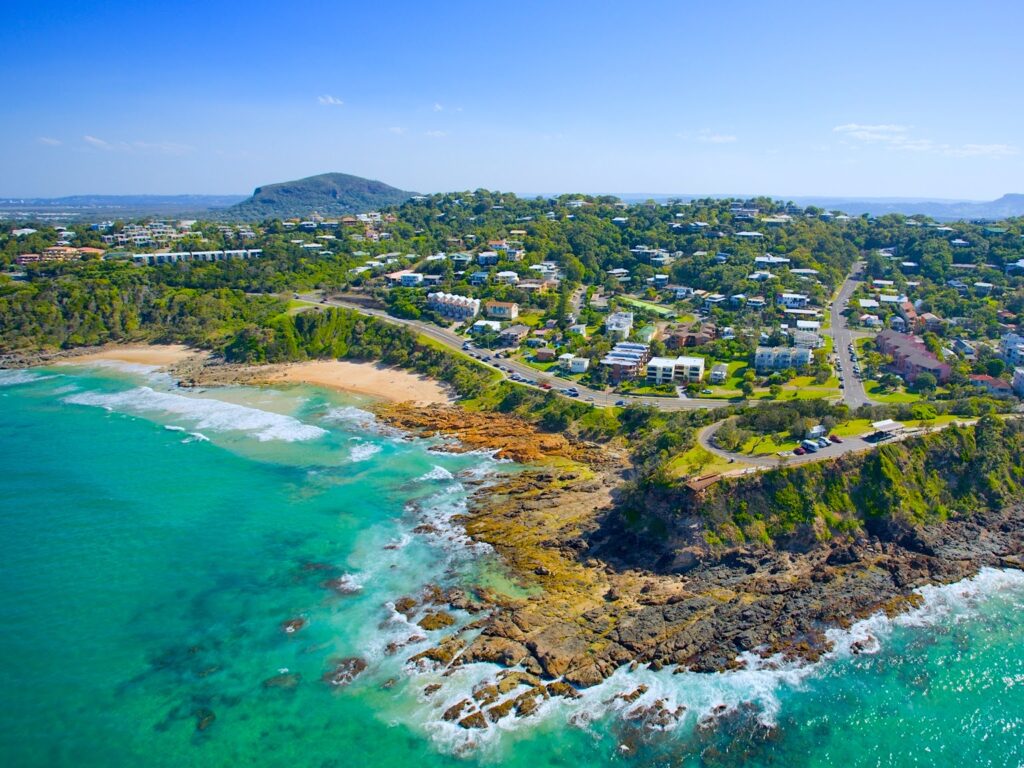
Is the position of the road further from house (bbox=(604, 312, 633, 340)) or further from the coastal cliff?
house (bbox=(604, 312, 633, 340))

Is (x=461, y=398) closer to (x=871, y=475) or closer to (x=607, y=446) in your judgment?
(x=607, y=446)

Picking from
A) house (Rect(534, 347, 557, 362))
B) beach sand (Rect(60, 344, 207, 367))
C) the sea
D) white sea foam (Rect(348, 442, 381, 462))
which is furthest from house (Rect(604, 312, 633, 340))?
beach sand (Rect(60, 344, 207, 367))

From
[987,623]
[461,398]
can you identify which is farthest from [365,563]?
[987,623]

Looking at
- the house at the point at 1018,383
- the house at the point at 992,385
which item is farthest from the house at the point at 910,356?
the house at the point at 1018,383

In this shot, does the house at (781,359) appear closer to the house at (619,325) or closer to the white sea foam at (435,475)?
the house at (619,325)

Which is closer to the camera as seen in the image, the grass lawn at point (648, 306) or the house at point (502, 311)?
the grass lawn at point (648, 306)

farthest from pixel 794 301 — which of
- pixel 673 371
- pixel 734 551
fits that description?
pixel 734 551
